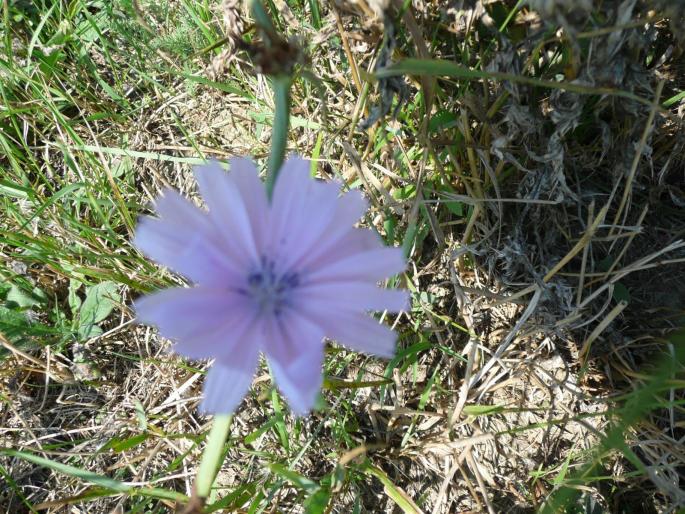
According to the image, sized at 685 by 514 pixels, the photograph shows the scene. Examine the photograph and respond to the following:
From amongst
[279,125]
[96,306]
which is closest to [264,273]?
[279,125]

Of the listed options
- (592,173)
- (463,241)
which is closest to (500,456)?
(463,241)

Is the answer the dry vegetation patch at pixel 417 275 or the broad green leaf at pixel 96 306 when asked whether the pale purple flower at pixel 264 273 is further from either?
the broad green leaf at pixel 96 306

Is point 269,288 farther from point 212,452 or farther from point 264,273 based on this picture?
point 212,452

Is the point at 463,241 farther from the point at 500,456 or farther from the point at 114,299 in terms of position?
the point at 114,299

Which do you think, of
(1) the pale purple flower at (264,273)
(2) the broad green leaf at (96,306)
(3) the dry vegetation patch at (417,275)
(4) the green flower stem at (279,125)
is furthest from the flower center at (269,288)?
(2) the broad green leaf at (96,306)

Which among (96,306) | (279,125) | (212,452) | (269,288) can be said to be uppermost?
(96,306)

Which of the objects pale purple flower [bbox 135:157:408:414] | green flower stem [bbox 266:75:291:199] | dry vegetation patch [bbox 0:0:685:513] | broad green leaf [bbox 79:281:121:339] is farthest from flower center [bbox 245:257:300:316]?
broad green leaf [bbox 79:281:121:339]
